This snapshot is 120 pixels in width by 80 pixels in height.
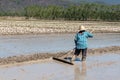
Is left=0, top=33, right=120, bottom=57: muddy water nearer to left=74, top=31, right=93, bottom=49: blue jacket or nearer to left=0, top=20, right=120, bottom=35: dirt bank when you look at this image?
left=74, top=31, right=93, bottom=49: blue jacket

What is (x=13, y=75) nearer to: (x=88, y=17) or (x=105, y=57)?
(x=105, y=57)

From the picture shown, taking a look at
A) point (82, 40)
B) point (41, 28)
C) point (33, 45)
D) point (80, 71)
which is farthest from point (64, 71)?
point (41, 28)

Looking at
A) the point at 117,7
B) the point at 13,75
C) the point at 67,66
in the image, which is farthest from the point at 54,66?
the point at 117,7

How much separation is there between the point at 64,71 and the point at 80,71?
473 mm

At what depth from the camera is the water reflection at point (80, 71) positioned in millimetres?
9631

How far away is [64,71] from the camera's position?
10.6 m

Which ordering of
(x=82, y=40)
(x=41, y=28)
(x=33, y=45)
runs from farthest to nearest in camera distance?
(x=41, y=28) → (x=33, y=45) → (x=82, y=40)

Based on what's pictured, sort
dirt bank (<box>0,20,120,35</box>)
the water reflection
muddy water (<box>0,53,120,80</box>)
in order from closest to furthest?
muddy water (<box>0,53,120,80</box>), the water reflection, dirt bank (<box>0,20,120,35</box>)

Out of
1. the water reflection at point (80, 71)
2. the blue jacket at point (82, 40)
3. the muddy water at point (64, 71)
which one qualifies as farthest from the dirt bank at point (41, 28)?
the water reflection at point (80, 71)

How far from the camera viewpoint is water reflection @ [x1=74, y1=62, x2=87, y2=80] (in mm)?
9631

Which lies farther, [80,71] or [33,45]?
[33,45]

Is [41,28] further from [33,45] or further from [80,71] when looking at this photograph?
[80,71]

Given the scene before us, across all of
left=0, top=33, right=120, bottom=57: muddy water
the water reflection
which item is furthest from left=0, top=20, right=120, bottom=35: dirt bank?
the water reflection

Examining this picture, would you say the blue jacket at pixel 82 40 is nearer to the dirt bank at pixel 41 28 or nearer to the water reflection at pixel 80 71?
the water reflection at pixel 80 71
